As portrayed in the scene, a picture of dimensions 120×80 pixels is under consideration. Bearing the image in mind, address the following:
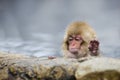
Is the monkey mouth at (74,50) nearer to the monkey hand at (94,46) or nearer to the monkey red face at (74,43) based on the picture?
the monkey red face at (74,43)

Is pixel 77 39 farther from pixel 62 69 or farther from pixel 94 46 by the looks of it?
pixel 62 69

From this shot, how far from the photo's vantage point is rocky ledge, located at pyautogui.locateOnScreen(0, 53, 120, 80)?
2.98 meters

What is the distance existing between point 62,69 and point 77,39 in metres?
3.63

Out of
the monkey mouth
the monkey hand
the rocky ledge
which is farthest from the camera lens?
the monkey mouth

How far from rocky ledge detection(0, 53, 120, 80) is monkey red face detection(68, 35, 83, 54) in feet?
10.7

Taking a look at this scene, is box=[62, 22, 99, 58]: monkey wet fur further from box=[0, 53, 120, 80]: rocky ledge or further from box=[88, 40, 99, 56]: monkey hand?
box=[0, 53, 120, 80]: rocky ledge

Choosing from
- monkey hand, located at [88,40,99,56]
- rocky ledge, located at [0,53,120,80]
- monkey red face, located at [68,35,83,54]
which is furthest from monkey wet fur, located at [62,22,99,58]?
rocky ledge, located at [0,53,120,80]

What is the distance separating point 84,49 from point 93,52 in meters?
1.69

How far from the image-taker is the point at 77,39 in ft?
22.9

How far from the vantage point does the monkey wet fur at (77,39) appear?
269 inches

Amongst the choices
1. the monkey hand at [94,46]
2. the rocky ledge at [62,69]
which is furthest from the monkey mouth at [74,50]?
the rocky ledge at [62,69]

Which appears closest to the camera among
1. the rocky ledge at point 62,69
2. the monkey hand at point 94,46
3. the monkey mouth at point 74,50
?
the rocky ledge at point 62,69

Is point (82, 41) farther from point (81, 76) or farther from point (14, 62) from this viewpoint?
point (81, 76)

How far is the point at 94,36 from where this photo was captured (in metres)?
6.99
